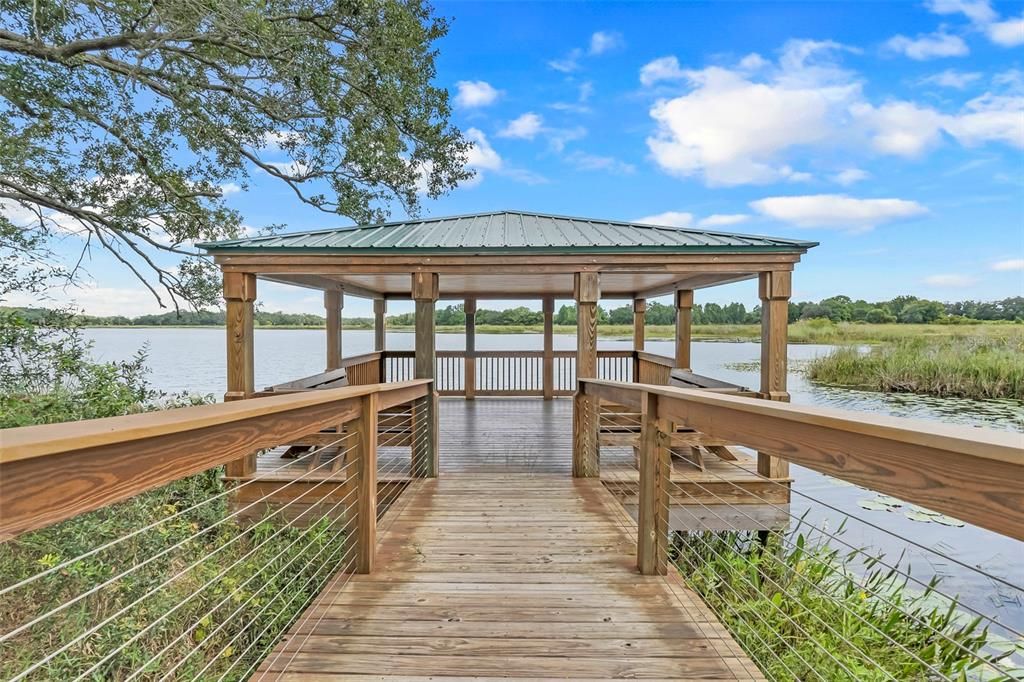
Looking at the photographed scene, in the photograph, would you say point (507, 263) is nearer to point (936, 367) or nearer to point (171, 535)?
point (171, 535)

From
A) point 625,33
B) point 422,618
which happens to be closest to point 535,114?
point 625,33

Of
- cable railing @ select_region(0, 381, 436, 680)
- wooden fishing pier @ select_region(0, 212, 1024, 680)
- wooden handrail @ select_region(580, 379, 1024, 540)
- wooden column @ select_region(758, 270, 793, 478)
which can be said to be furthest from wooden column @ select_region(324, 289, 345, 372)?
wooden handrail @ select_region(580, 379, 1024, 540)

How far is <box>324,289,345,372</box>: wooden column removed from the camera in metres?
8.74

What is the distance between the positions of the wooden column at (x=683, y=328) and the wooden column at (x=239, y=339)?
651 centimetres

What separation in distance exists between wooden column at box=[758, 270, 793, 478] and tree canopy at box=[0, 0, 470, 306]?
5.79m

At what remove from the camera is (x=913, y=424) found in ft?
3.81

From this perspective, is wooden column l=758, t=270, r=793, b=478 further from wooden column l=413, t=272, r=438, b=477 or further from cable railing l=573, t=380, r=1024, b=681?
wooden column l=413, t=272, r=438, b=477

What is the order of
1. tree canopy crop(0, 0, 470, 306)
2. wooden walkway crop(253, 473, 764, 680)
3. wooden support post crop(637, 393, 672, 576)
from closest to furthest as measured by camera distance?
wooden walkway crop(253, 473, 764, 680) → wooden support post crop(637, 393, 672, 576) → tree canopy crop(0, 0, 470, 306)

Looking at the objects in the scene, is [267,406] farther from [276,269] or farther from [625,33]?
[625,33]

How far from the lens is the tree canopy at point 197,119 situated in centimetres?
647

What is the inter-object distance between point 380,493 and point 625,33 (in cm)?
1608

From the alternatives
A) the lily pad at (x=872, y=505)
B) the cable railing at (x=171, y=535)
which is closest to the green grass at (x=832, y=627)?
the lily pad at (x=872, y=505)

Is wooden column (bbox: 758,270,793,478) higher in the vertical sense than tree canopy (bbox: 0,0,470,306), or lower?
lower

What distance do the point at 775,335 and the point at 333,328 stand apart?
7.08 meters
